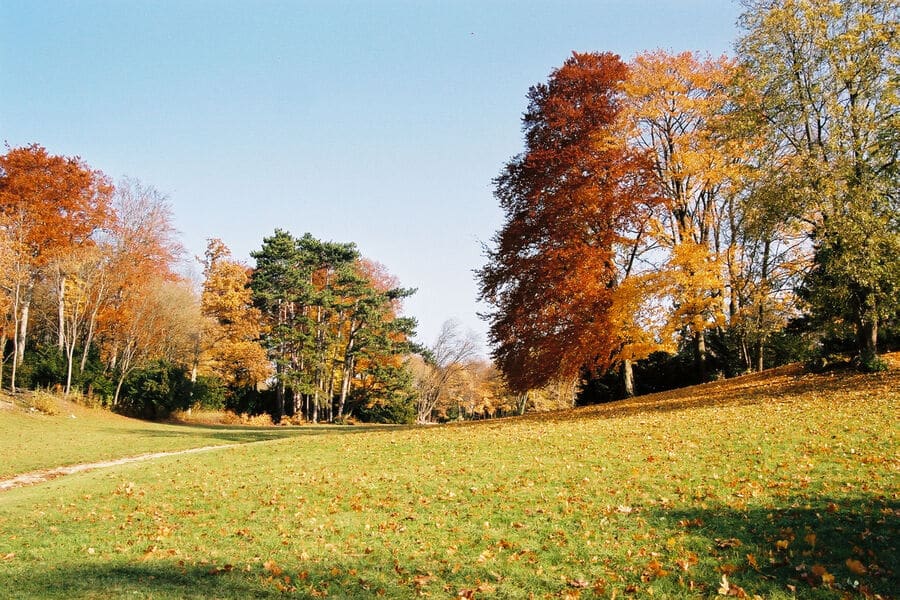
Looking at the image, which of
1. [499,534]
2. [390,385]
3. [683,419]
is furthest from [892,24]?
[390,385]

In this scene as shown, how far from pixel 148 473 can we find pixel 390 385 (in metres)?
28.8

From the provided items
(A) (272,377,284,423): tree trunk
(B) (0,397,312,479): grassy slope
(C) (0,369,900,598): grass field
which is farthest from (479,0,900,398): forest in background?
(A) (272,377,284,423): tree trunk

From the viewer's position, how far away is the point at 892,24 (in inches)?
621

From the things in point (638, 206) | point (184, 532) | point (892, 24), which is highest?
point (892, 24)

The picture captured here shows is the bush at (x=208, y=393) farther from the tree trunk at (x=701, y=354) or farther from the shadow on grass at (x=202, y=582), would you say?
the shadow on grass at (x=202, y=582)

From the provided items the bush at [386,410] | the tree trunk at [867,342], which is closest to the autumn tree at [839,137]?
the tree trunk at [867,342]

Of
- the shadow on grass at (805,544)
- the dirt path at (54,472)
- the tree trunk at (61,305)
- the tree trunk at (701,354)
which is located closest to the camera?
the shadow on grass at (805,544)

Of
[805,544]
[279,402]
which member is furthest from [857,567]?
[279,402]

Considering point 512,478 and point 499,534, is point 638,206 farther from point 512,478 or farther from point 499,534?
point 499,534

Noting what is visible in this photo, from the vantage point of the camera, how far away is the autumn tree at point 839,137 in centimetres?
1404

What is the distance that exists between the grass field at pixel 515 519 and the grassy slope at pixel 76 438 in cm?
384

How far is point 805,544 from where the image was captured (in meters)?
5.52

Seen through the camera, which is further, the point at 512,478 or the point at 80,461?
the point at 80,461

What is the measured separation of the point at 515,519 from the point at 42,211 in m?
33.8
